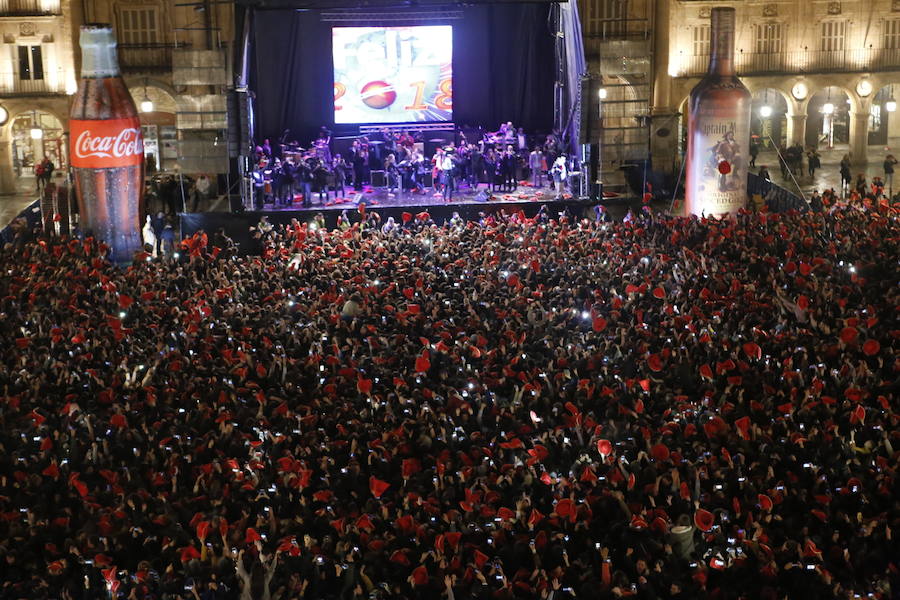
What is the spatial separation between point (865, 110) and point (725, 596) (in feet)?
127

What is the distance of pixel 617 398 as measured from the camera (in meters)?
15.0

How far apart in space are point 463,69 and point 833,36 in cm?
1618

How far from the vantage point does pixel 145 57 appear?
4044 centimetres

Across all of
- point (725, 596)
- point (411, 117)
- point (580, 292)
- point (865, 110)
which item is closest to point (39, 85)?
point (411, 117)

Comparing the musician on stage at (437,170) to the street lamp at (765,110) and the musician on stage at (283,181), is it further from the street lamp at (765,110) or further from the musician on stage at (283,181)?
the street lamp at (765,110)

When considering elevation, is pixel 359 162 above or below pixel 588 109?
below

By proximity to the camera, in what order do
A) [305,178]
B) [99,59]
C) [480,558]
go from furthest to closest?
1. [305,178]
2. [99,59]
3. [480,558]

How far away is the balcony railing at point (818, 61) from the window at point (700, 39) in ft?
6.10

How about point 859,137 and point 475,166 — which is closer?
point 475,166

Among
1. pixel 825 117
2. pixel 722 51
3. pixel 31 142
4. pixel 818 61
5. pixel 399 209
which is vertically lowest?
pixel 399 209

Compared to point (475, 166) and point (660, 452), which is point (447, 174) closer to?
point (475, 166)

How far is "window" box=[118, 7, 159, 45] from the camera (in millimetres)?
40094

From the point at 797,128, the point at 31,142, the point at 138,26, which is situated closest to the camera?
the point at 138,26

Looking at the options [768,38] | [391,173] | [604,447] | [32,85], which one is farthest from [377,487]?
[768,38]
